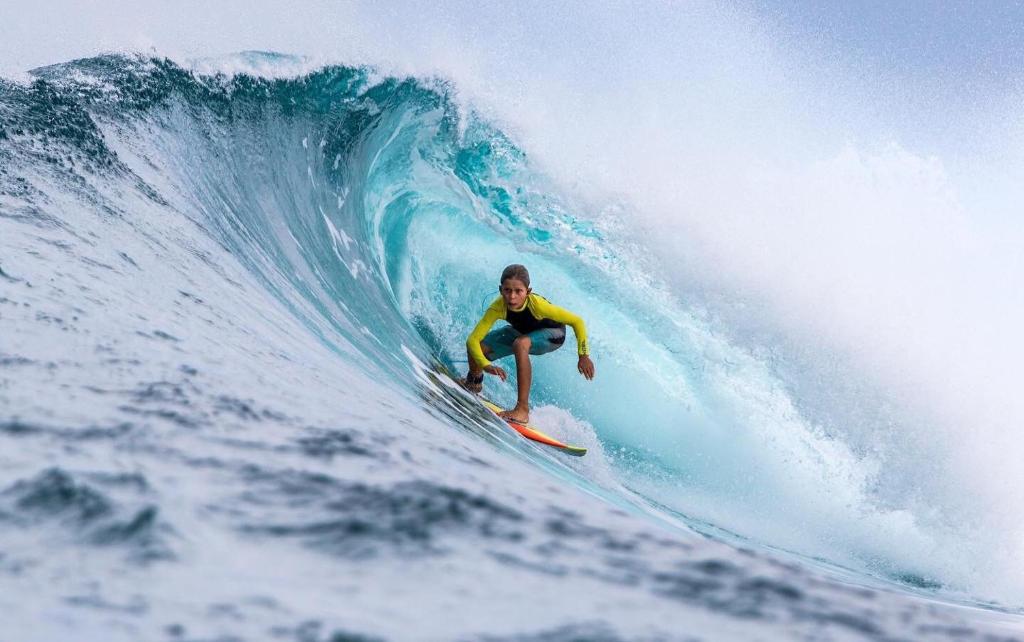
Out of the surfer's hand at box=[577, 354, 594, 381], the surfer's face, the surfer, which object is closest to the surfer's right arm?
the surfer

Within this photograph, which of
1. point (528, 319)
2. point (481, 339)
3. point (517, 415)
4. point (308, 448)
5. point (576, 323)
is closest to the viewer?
point (308, 448)

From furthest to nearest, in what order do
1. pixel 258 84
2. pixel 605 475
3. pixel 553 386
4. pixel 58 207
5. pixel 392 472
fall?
pixel 553 386 < pixel 258 84 < pixel 605 475 < pixel 58 207 < pixel 392 472

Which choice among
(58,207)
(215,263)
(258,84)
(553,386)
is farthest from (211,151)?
(553,386)

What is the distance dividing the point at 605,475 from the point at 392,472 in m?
4.15

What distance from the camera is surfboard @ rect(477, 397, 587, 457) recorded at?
471 centimetres

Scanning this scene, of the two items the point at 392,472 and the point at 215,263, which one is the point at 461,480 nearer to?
the point at 392,472

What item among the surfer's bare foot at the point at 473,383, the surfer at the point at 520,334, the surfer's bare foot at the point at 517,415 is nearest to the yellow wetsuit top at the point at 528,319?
the surfer at the point at 520,334

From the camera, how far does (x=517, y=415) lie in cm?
482

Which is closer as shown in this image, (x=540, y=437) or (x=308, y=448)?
(x=308, y=448)

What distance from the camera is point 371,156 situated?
7.75 metres

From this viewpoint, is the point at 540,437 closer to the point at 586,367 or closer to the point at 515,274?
the point at 586,367

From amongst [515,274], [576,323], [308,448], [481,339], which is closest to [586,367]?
[576,323]

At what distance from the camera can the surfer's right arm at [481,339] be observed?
190 inches

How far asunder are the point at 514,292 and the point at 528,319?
73 cm
